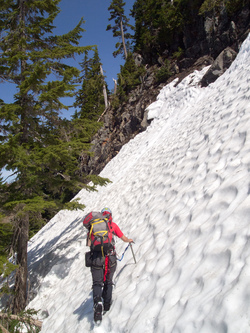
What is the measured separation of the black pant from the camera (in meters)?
Result: 3.93

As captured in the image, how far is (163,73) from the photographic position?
71.5 feet

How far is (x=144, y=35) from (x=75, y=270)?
28.3 meters

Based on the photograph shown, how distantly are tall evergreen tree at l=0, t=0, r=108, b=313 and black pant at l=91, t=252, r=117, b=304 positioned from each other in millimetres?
3472

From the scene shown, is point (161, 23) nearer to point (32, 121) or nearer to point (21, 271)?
point (32, 121)

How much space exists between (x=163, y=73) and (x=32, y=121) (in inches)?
695

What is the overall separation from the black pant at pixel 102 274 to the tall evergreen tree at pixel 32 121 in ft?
11.4

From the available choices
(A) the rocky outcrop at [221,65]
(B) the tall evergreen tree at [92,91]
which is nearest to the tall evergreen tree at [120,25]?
(B) the tall evergreen tree at [92,91]

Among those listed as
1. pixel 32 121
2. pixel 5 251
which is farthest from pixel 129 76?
pixel 5 251

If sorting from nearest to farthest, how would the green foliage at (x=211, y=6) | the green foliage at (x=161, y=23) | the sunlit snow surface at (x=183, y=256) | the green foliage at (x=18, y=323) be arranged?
1. the sunlit snow surface at (x=183, y=256)
2. the green foliage at (x=18, y=323)
3. the green foliage at (x=211, y=6)
4. the green foliage at (x=161, y=23)

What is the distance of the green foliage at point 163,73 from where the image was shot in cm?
2172

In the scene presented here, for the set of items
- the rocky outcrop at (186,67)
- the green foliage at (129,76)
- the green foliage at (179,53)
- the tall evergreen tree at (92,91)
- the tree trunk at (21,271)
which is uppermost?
the tall evergreen tree at (92,91)

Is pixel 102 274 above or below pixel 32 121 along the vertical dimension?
below

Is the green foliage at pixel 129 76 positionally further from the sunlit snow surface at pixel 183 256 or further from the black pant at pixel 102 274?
the black pant at pixel 102 274

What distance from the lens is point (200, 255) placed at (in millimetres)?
3242
